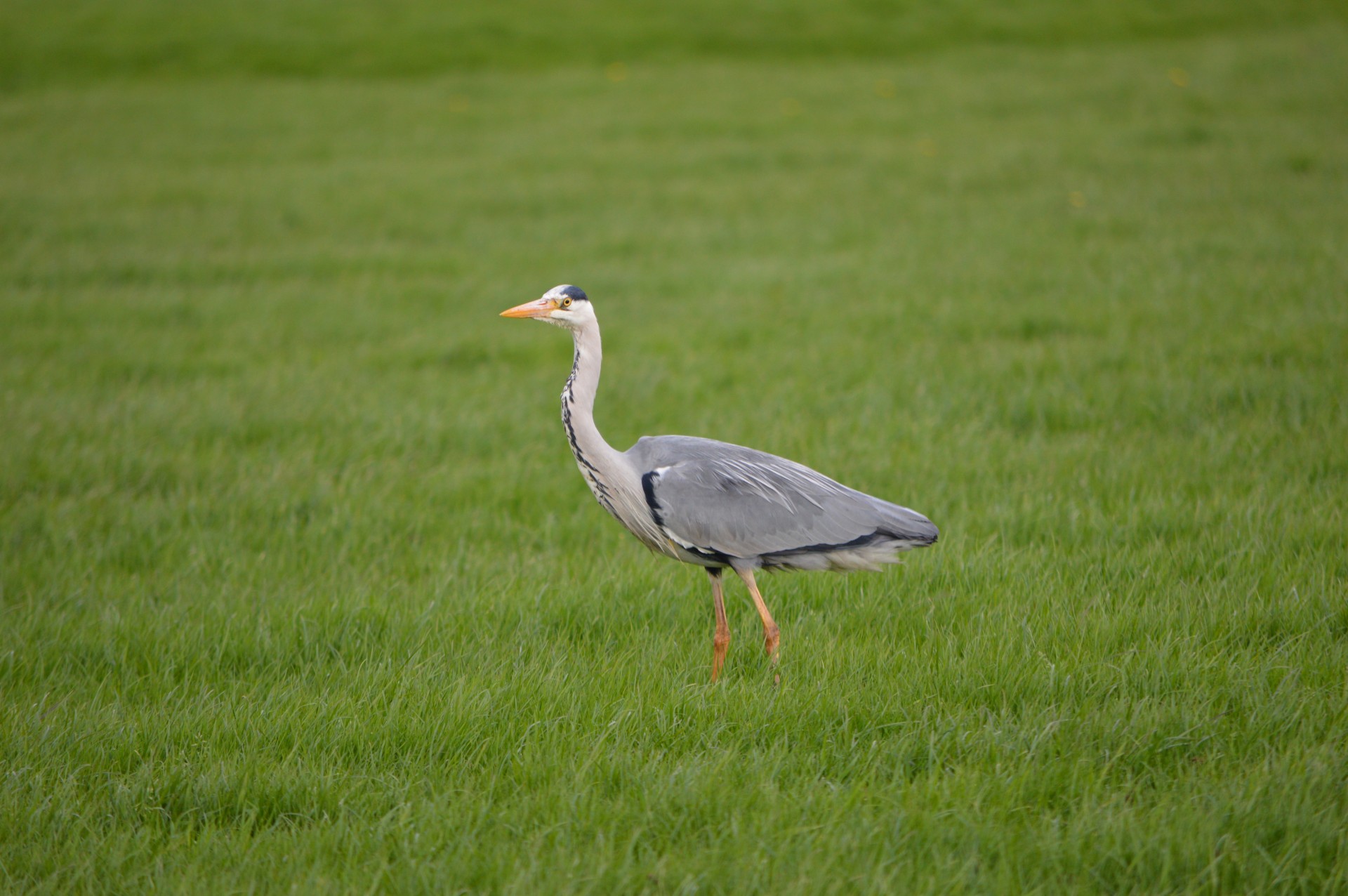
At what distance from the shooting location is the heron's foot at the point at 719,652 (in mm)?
4160

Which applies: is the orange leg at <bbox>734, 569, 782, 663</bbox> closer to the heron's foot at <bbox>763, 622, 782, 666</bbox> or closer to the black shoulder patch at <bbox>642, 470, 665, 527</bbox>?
the heron's foot at <bbox>763, 622, 782, 666</bbox>

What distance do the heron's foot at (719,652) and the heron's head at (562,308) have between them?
1473mm

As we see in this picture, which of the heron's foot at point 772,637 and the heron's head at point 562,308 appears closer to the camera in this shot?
the heron's foot at point 772,637

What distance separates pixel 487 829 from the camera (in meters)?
3.21

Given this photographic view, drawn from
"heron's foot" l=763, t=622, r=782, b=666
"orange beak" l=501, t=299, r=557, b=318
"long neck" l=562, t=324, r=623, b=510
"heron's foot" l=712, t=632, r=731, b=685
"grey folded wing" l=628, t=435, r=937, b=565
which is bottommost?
"heron's foot" l=712, t=632, r=731, b=685

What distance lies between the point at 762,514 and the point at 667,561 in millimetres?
1284

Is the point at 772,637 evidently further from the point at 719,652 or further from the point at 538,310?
the point at 538,310

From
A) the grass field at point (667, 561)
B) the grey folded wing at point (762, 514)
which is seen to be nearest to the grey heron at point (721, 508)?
the grey folded wing at point (762, 514)

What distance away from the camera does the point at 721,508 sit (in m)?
4.28

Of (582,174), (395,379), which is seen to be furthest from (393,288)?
(582,174)

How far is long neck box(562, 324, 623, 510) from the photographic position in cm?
436

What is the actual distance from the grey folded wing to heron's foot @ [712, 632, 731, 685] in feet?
1.10

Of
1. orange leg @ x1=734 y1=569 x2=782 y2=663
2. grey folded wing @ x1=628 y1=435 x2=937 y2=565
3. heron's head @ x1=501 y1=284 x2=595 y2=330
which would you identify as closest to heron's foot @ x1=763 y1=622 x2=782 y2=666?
orange leg @ x1=734 y1=569 x2=782 y2=663

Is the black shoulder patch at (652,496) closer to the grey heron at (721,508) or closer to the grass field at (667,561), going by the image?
the grey heron at (721,508)
